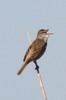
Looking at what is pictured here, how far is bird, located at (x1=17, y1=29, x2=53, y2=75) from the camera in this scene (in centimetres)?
962

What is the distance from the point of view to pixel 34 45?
10453 millimetres

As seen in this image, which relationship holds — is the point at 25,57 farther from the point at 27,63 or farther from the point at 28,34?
the point at 28,34

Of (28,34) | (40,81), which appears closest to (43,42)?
(28,34)

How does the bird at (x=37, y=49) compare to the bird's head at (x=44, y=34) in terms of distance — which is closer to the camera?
the bird at (x=37, y=49)

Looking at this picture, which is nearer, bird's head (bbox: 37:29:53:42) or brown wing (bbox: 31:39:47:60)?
brown wing (bbox: 31:39:47:60)

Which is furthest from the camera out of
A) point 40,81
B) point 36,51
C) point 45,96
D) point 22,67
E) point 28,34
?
point 36,51

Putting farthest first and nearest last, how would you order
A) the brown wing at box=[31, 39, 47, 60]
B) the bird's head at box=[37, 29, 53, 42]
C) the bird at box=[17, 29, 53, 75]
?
the bird's head at box=[37, 29, 53, 42], the brown wing at box=[31, 39, 47, 60], the bird at box=[17, 29, 53, 75]

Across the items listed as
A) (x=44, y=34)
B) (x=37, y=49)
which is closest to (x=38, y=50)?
(x=37, y=49)

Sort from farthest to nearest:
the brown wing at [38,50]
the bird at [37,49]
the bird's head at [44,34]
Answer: the bird's head at [44,34]
the brown wing at [38,50]
the bird at [37,49]

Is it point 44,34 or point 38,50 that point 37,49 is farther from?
point 44,34

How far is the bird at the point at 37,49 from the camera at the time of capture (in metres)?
9.62

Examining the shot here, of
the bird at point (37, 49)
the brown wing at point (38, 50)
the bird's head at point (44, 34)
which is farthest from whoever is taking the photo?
the bird's head at point (44, 34)

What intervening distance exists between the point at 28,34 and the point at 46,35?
4.16 m

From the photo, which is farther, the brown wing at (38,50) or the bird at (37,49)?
the brown wing at (38,50)
